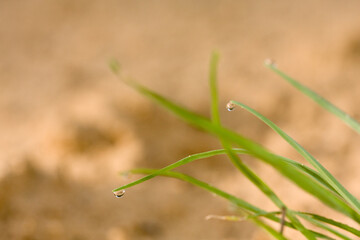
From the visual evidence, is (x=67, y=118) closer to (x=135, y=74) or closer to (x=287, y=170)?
(x=135, y=74)

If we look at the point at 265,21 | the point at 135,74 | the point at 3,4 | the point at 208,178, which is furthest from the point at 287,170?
the point at 3,4

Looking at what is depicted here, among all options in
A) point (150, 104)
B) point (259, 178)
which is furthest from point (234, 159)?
point (150, 104)

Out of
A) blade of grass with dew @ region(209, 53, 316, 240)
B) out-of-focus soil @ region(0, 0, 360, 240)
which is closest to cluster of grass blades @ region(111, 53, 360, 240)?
blade of grass with dew @ region(209, 53, 316, 240)

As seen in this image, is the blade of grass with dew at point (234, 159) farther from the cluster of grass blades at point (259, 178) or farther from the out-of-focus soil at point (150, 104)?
the out-of-focus soil at point (150, 104)

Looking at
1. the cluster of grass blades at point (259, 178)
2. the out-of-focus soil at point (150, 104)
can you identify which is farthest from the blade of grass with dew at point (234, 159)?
the out-of-focus soil at point (150, 104)

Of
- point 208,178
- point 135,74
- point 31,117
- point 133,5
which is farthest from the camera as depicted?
point 133,5

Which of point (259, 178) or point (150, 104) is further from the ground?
point (150, 104)

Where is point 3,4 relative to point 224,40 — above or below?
above

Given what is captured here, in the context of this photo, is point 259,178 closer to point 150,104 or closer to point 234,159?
point 234,159

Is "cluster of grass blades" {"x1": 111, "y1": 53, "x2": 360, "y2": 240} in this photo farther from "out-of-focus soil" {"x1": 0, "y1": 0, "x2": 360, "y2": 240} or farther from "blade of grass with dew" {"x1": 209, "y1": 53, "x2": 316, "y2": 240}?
"out-of-focus soil" {"x1": 0, "y1": 0, "x2": 360, "y2": 240}
